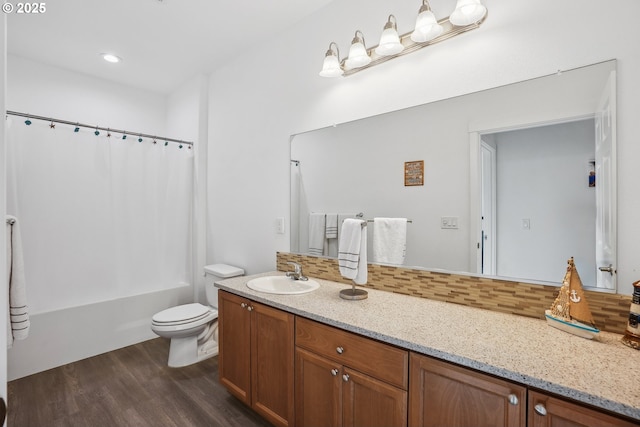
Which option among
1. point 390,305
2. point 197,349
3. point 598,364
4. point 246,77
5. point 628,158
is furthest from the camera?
point 246,77

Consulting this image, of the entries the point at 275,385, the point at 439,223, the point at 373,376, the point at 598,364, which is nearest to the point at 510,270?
the point at 439,223

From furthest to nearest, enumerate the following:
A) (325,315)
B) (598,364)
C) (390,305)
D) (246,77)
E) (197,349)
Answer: (246,77) < (197,349) < (390,305) < (325,315) < (598,364)

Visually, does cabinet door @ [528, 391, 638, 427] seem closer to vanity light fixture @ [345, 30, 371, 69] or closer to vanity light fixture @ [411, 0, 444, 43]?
vanity light fixture @ [411, 0, 444, 43]

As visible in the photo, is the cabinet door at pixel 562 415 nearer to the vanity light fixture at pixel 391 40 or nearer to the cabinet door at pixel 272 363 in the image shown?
the cabinet door at pixel 272 363

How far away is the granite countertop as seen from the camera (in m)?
0.82

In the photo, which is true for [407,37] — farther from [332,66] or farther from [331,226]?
[331,226]

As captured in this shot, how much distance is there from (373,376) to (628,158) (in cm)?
130

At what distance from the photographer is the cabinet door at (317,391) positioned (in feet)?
4.38

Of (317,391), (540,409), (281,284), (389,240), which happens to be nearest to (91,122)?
(281,284)

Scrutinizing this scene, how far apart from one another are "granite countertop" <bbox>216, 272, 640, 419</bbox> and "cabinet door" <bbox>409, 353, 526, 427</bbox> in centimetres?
4

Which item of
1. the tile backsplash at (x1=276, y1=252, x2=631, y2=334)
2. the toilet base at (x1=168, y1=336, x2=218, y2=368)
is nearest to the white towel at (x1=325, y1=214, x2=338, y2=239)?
the tile backsplash at (x1=276, y1=252, x2=631, y2=334)

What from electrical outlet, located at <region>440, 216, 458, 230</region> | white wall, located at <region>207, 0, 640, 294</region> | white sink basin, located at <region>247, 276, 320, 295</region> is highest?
white wall, located at <region>207, 0, 640, 294</region>

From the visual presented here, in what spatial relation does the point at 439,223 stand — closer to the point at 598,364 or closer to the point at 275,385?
the point at 598,364

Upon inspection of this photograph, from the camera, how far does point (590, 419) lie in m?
0.80
